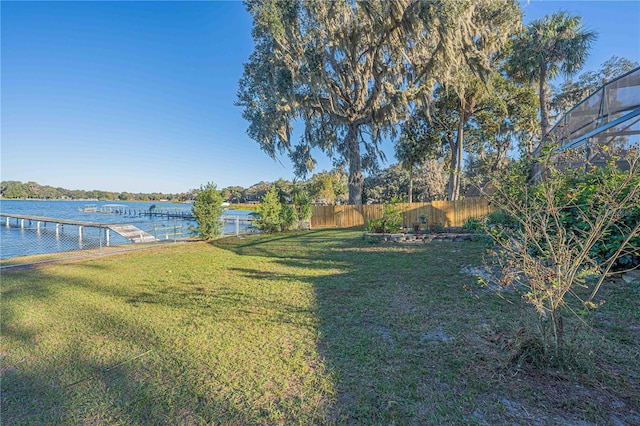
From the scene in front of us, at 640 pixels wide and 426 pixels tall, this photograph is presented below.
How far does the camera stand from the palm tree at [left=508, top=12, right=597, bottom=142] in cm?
1230

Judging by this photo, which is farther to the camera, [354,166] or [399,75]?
[354,166]

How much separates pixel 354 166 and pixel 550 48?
1075 centimetres

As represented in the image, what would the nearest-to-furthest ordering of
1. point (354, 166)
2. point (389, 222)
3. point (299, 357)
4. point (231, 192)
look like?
point (299, 357)
point (389, 222)
point (354, 166)
point (231, 192)

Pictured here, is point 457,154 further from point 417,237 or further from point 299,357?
point 299,357

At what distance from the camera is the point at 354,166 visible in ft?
50.8

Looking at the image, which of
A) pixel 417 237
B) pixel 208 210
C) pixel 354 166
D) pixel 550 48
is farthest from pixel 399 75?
pixel 208 210

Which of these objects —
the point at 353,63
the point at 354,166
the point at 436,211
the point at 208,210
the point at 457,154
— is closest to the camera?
the point at 208,210

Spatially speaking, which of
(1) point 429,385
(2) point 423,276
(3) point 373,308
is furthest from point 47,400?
(2) point 423,276

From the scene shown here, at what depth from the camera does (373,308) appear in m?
3.57

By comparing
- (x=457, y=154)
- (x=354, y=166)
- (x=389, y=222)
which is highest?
(x=457, y=154)

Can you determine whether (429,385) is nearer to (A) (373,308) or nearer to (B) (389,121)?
(A) (373,308)

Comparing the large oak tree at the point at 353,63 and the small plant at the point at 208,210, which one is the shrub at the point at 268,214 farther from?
the large oak tree at the point at 353,63

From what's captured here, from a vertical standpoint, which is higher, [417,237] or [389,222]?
[389,222]

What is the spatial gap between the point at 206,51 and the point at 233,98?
280 cm
